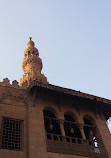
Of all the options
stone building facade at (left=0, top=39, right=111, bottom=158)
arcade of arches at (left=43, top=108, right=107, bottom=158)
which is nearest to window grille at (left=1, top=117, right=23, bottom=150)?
stone building facade at (left=0, top=39, right=111, bottom=158)

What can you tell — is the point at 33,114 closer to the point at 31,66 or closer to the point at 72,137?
the point at 72,137

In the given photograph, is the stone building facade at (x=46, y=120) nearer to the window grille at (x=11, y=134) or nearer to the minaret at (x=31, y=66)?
the window grille at (x=11, y=134)

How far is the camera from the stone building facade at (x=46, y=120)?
10.8m

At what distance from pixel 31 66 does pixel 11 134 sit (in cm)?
1077

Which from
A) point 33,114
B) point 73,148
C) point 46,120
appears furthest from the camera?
point 46,120

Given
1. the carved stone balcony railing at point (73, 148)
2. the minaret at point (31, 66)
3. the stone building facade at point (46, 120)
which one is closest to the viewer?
the stone building facade at point (46, 120)

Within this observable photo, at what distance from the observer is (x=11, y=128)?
1141cm

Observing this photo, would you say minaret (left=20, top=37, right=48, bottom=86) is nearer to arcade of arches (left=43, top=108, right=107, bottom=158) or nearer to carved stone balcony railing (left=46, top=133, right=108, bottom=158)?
arcade of arches (left=43, top=108, right=107, bottom=158)

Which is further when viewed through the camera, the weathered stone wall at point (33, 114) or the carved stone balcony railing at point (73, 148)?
the carved stone balcony railing at point (73, 148)

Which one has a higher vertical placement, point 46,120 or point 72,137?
point 46,120

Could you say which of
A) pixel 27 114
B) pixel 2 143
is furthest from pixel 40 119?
pixel 2 143

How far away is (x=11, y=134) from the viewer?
11148mm

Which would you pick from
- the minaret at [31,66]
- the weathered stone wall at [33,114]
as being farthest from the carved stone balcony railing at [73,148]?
the minaret at [31,66]

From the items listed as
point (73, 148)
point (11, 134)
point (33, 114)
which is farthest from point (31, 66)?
point (73, 148)
